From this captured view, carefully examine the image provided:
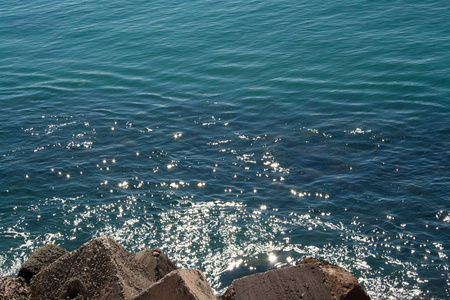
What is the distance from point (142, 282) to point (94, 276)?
2.73ft

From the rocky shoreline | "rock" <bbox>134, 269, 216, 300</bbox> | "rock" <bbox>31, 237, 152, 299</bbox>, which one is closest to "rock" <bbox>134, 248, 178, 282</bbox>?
the rocky shoreline

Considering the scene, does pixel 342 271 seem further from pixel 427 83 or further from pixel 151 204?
pixel 427 83

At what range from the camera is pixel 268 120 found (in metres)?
18.7

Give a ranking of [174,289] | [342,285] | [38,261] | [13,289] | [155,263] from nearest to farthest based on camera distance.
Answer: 1. [174,289]
2. [342,285]
3. [13,289]
4. [155,263]
5. [38,261]

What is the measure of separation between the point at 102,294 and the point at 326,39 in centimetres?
2017

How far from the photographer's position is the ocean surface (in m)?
12.6

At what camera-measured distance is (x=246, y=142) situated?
1725cm

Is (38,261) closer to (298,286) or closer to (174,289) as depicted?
(174,289)

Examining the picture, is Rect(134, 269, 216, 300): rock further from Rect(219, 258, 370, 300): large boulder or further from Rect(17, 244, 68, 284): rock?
Rect(17, 244, 68, 284): rock

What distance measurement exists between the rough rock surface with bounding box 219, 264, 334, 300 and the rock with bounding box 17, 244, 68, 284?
3812 millimetres

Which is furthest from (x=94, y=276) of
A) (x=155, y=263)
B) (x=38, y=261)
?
(x=38, y=261)

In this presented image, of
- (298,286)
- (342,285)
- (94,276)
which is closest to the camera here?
(298,286)

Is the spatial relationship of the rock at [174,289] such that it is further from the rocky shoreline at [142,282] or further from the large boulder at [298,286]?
the large boulder at [298,286]

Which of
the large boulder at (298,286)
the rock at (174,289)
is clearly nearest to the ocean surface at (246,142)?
the large boulder at (298,286)
